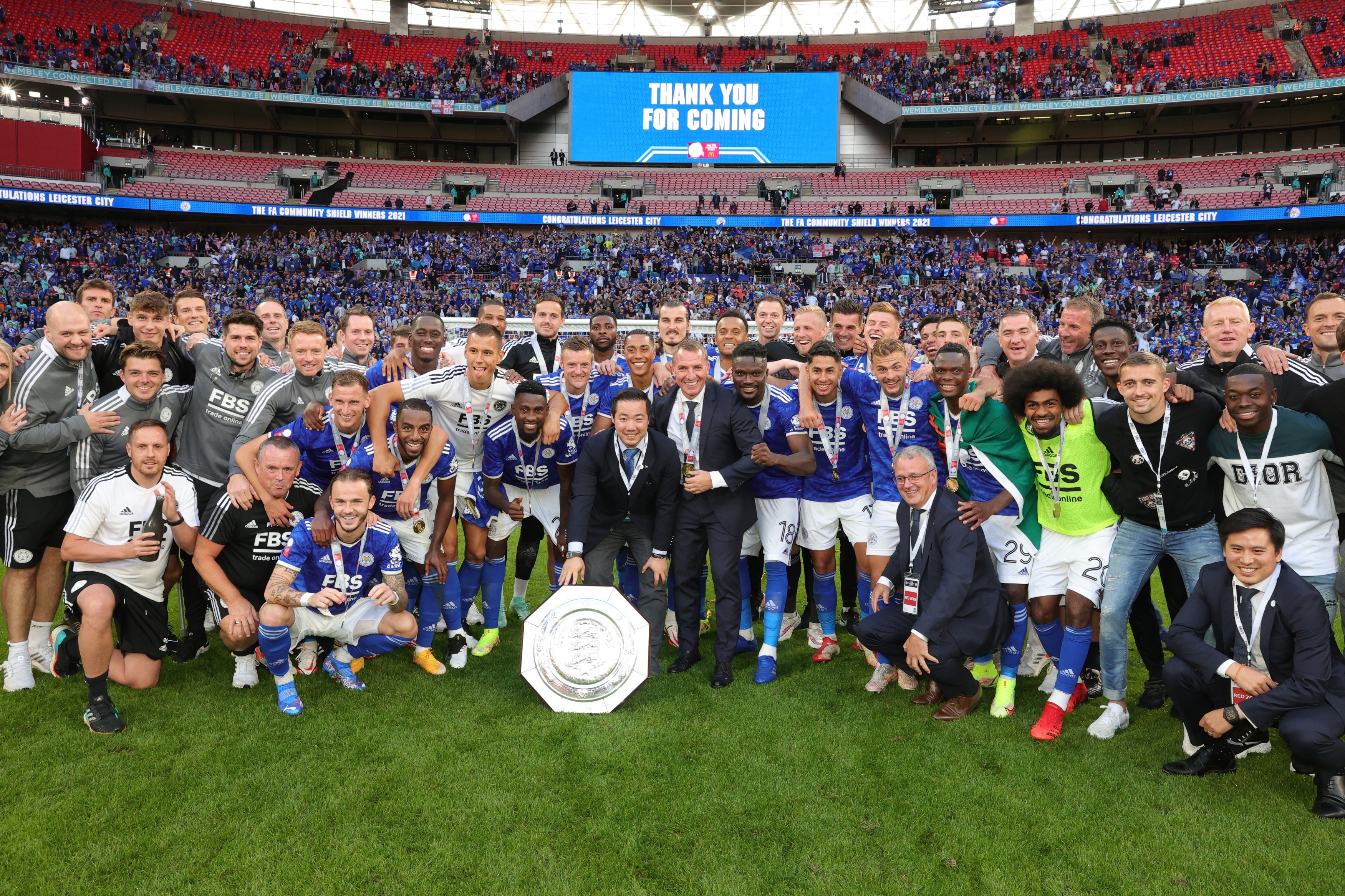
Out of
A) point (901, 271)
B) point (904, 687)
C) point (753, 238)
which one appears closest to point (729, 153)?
point (753, 238)

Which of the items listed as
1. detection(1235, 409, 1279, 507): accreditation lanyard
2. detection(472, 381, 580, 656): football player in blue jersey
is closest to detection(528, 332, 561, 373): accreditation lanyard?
detection(472, 381, 580, 656): football player in blue jersey

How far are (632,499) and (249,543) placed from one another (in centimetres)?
262

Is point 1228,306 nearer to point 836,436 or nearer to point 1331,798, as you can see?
point 836,436

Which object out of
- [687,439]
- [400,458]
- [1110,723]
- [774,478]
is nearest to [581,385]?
[687,439]

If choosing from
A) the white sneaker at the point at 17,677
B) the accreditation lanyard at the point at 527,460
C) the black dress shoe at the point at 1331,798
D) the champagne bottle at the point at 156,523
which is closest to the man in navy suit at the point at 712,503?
the accreditation lanyard at the point at 527,460

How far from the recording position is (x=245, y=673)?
5195mm

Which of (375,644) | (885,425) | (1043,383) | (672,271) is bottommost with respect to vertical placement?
(375,644)

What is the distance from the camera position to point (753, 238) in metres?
35.3

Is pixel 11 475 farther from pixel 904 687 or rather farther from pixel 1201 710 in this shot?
pixel 1201 710

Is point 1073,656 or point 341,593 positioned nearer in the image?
point 1073,656

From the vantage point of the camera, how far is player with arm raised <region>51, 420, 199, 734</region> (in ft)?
15.3

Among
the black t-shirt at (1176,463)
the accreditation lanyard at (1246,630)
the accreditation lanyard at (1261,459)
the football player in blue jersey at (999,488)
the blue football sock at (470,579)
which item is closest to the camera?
the accreditation lanyard at (1246,630)

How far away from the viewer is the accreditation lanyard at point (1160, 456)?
14.6 feet

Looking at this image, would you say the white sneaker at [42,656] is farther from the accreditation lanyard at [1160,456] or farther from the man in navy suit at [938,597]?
the accreditation lanyard at [1160,456]
